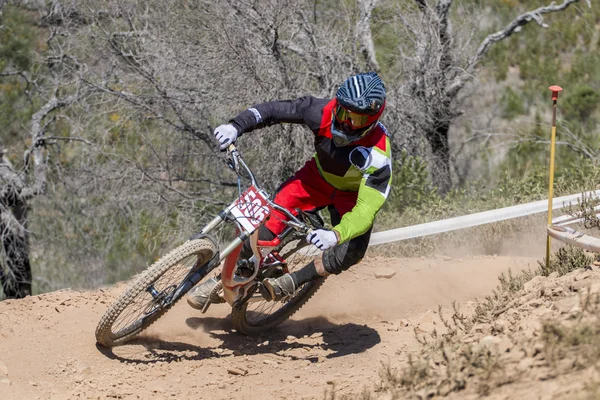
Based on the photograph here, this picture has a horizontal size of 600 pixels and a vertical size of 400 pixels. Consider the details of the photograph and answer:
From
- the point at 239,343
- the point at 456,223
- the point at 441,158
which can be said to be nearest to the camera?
the point at 239,343

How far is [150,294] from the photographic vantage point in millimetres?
5812

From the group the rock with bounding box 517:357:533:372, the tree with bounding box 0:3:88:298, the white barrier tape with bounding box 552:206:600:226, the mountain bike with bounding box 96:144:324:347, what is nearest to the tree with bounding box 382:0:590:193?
the tree with bounding box 0:3:88:298

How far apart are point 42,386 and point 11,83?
→ 1325 centimetres

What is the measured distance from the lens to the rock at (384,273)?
25.8 feet

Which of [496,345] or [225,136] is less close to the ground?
[225,136]

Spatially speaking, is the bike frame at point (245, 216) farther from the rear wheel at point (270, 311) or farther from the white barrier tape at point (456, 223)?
the white barrier tape at point (456, 223)

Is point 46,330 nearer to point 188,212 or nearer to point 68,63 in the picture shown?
point 188,212

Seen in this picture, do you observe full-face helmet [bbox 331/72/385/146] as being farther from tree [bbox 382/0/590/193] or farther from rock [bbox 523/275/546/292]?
tree [bbox 382/0/590/193]

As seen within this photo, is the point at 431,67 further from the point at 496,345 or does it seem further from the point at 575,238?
the point at 496,345

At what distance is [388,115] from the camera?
497 inches

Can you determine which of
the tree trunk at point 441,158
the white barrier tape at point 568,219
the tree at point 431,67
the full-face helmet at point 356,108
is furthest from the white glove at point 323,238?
the tree trunk at point 441,158

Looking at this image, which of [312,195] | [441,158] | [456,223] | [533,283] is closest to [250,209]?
[312,195]

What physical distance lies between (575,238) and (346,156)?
6.14ft

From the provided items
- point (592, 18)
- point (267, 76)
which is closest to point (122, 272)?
point (267, 76)
